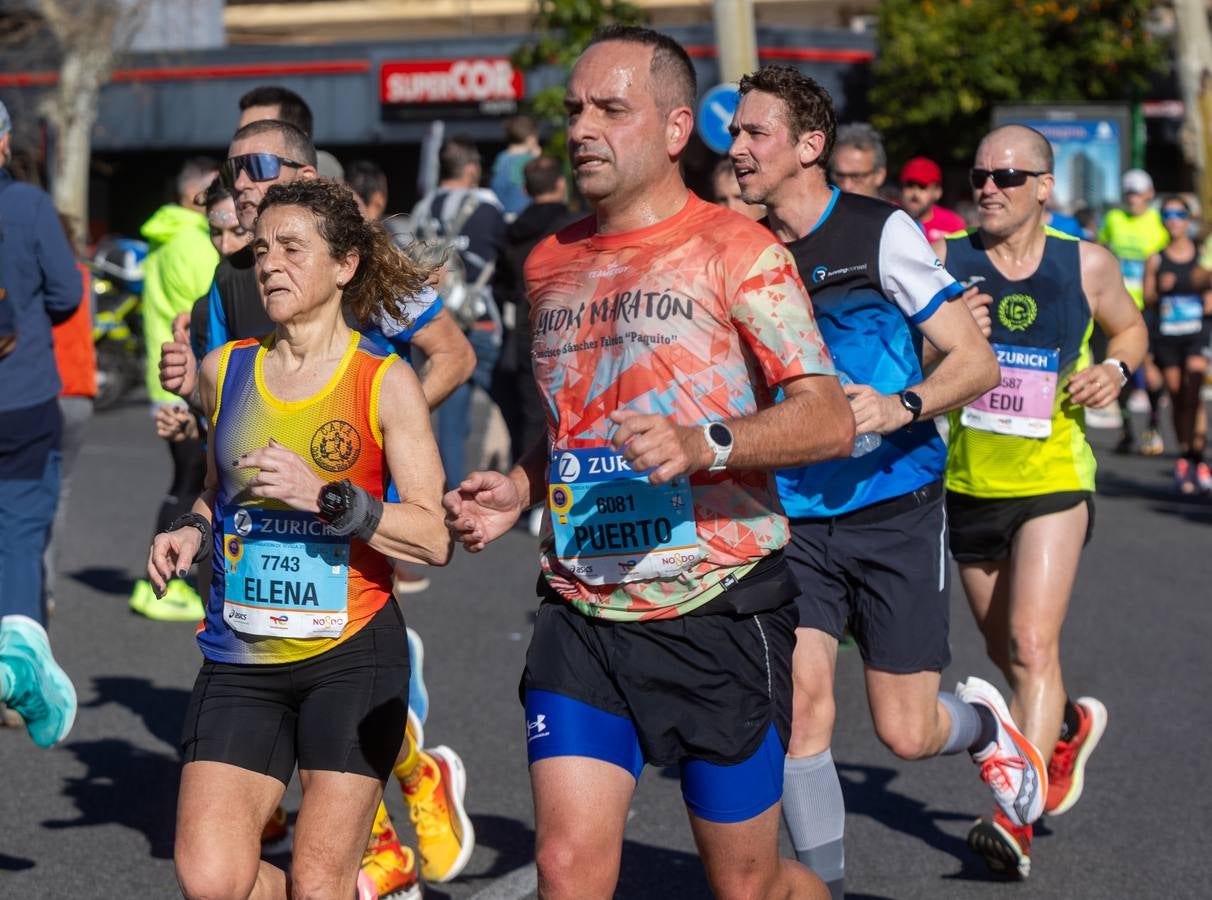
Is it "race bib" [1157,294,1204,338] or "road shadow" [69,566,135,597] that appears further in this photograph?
"race bib" [1157,294,1204,338]

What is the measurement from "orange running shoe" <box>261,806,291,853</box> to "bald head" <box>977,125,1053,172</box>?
3.05 meters

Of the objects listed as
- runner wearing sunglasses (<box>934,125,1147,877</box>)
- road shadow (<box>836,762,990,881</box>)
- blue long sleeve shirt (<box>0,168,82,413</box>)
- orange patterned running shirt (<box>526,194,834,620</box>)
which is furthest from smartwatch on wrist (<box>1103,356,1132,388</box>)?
blue long sleeve shirt (<box>0,168,82,413</box>)

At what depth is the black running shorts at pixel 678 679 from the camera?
348 cm

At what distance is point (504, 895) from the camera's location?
194 inches

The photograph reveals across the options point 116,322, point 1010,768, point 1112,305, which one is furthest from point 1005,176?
point 116,322

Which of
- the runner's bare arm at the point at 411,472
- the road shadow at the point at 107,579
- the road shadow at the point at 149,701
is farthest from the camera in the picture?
the road shadow at the point at 107,579

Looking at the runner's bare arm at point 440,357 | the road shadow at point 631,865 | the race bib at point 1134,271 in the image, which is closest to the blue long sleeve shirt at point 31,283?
the runner's bare arm at point 440,357

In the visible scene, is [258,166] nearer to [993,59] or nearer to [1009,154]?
[1009,154]

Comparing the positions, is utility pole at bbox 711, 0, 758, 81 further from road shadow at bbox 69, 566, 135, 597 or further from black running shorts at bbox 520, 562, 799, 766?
black running shorts at bbox 520, 562, 799, 766

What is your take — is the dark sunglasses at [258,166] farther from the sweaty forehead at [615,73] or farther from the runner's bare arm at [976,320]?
the runner's bare arm at [976,320]

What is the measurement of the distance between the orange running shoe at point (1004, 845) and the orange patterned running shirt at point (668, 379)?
1927mm

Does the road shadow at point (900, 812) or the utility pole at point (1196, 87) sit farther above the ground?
the utility pole at point (1196, 87)

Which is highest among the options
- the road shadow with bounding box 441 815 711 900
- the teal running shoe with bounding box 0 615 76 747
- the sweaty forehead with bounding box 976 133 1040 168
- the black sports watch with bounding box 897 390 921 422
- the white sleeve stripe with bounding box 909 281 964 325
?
the sweaty forehead with bounding box 976 133 1040 168

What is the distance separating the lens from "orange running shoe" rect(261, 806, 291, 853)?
17.6 feet
